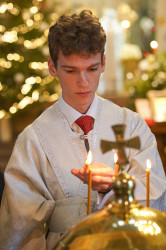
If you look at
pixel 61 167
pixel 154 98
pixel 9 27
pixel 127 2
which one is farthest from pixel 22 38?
pixel 61 167

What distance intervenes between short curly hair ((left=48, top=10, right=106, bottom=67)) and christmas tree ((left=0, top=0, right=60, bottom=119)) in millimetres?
5330

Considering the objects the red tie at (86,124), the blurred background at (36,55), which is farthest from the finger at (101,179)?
the blurred background at (36,55)

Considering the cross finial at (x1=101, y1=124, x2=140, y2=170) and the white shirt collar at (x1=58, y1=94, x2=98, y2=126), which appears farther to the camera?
the white shirt collar at (x1=58, y1=94, x2=98, y2=126)

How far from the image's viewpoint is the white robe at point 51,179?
1726 millimetres

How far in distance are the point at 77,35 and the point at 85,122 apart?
0.33m

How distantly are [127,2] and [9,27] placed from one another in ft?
8.92

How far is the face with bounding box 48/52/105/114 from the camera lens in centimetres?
165

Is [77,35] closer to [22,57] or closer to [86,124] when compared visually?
[86,124]

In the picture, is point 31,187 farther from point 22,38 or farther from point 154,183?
point 22,38

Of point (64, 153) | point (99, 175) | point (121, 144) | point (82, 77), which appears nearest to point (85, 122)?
point (64, 153)

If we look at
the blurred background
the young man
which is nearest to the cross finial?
the young man

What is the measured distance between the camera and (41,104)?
736cm

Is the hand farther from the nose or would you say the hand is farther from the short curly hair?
the short curly hair

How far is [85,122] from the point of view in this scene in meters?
1.84
